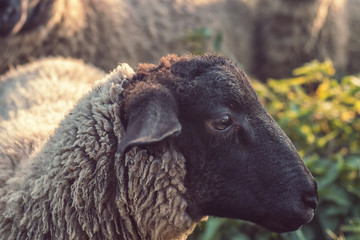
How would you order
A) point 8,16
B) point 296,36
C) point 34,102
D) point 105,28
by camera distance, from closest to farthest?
point 34,102, point 8,16, point 105,28, point 296,36

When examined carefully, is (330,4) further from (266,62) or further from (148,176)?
(148,176)

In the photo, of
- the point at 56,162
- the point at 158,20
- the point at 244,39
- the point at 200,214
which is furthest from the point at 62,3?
the point at 200,214

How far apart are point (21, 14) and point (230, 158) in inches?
117

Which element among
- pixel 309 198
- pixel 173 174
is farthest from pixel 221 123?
pixel 309 198

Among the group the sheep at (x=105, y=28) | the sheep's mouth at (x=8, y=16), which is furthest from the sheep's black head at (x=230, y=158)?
the sheep at (x=105, y=28)

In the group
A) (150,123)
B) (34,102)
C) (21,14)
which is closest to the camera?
(150,123)

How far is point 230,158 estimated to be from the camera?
255cm

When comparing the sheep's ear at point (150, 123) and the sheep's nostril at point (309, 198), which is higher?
the sheep's ear at point (150, 123)

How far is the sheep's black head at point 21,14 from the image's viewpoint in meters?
4.51

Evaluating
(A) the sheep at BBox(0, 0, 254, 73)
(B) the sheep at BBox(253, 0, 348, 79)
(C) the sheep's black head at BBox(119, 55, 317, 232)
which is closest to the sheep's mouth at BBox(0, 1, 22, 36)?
(A) the sheep at BBox(0, 0, 254, 73)

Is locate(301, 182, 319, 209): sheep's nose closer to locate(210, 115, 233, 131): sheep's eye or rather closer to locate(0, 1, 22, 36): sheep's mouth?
locate(210, 115, 233, 131): sheep's eye

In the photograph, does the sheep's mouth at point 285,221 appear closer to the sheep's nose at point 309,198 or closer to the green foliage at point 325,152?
the sheep's nose at point 309,198

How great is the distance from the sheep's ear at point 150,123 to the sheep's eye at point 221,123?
21cm

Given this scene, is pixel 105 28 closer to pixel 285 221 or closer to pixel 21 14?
pixel 21 14
